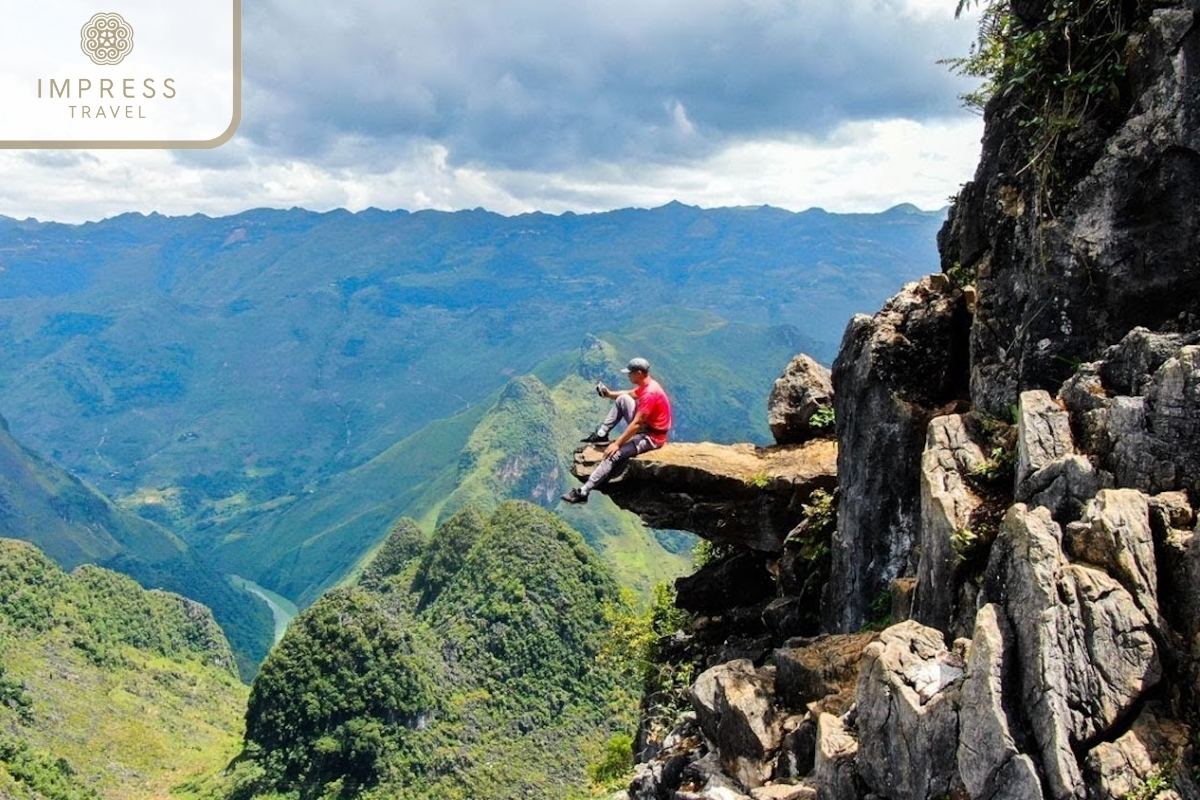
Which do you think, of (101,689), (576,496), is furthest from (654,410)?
(101,689)

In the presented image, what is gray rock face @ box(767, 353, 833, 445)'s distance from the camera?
19.3 meters

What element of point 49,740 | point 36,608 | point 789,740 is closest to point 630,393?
point 789,740

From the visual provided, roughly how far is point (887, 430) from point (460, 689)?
75235 mm

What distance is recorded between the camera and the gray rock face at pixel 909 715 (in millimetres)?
8820

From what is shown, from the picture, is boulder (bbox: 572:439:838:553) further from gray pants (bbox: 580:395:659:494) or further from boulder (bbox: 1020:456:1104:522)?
boulder (bbox: 1020:456:1104:522)

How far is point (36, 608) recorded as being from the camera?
9744 centimetres

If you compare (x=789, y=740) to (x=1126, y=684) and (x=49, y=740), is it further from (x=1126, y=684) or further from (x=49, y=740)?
(x=49, y=740)

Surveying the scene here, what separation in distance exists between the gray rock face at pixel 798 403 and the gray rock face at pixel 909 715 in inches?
370

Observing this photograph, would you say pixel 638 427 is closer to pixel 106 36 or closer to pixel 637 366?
pixel 637 366

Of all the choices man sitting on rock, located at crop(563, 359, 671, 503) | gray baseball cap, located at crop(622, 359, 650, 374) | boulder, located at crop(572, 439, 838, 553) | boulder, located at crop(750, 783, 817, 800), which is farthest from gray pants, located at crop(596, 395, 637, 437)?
boulder, located at crop(750, 783, 817, 800)

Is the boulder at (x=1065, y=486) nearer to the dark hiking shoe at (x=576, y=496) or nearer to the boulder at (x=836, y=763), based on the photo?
the boulder at (x=836, y=763)

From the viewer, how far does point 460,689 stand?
81750 mm

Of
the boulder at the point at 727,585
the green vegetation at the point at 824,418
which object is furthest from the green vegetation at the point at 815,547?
the boulder at the point at 727,585

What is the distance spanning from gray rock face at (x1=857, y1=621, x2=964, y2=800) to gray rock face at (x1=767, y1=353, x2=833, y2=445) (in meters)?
9.40
